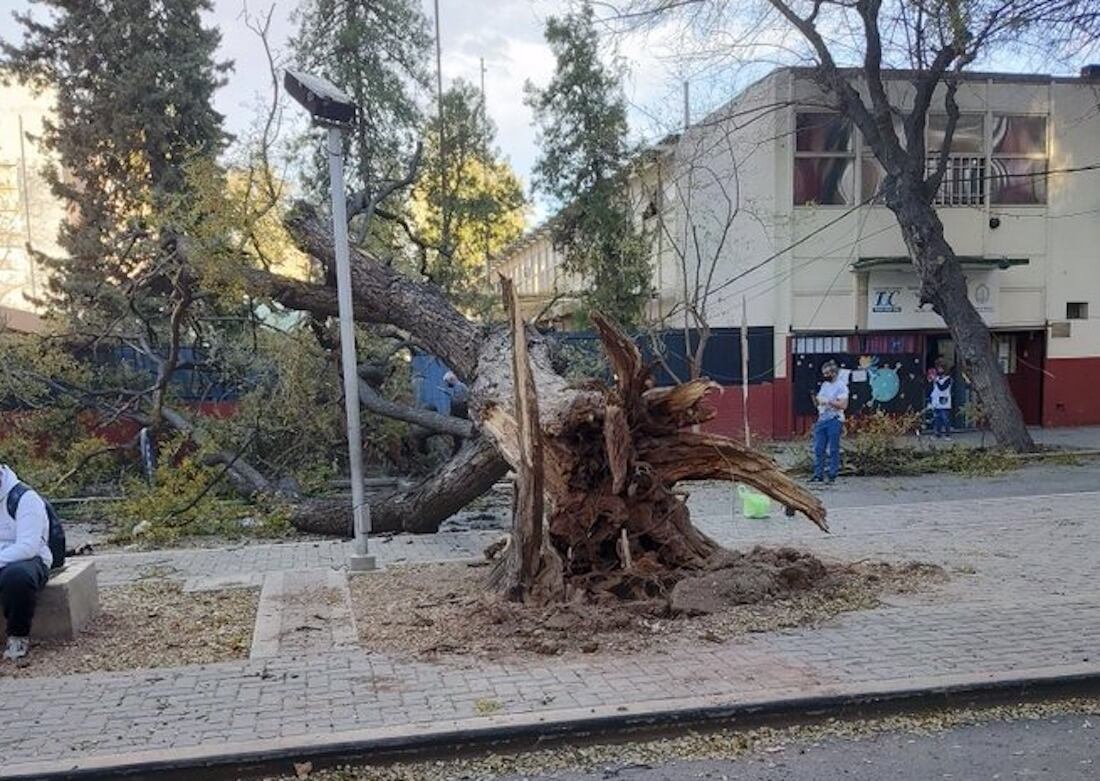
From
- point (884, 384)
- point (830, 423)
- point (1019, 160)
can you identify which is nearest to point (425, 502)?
point (830, 423)

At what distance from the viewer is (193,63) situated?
19.1 m

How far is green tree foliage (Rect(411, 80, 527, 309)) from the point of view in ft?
74.3

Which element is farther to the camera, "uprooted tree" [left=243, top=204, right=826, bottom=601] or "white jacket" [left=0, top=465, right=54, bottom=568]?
"uprooted tree" [left=243, top=204, right=826, bottom=601]

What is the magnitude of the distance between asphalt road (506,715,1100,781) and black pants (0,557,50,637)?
3.47 metres

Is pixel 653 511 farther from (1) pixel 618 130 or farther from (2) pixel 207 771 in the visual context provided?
(1) pixel 618 130

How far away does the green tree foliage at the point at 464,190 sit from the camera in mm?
22656

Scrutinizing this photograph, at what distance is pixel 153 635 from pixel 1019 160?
20.8 m

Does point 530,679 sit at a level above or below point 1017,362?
below

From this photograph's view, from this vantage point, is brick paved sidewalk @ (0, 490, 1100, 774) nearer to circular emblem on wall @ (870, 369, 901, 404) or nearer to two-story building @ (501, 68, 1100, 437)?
two-story building @ (501, 68, 1100, 437)

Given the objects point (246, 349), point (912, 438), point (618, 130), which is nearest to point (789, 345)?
point (912, 438)

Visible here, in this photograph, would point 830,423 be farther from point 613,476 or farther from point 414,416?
point 613,476

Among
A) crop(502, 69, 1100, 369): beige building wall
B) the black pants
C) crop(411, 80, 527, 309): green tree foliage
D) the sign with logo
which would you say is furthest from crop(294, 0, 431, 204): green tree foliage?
the black pants

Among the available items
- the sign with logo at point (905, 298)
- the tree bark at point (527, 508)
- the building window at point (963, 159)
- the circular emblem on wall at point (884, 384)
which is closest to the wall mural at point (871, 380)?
the circular emblem on wall at point (884, 384)

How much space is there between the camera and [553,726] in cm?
421
